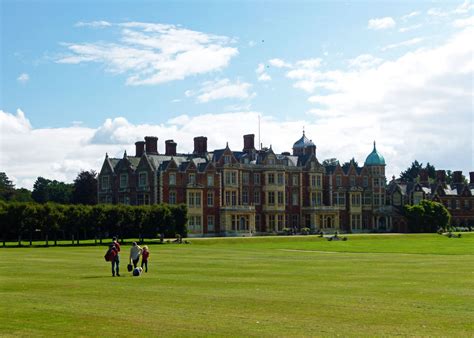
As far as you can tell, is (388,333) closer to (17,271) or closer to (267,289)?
(267,289)

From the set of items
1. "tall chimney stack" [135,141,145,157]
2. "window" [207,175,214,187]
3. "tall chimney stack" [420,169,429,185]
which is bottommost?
"window" [207,175,214,187]

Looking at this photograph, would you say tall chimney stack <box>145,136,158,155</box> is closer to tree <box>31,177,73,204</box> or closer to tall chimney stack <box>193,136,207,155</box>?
tall chimney stack <box>193,136,207,155</box>

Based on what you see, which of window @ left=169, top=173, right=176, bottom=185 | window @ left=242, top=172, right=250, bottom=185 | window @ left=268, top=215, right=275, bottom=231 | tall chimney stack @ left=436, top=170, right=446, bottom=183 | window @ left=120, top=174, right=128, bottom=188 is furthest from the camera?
tall chimney stack @ left=436, top=170, right=446, bottom=183

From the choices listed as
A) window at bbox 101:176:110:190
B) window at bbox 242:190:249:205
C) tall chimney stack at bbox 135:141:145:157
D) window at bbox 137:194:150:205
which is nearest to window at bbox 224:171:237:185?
window at bbox 242:190:249:205

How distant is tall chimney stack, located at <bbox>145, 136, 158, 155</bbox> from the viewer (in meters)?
90.8

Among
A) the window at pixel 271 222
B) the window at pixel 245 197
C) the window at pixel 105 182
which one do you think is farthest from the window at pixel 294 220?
the window at pixel 105 182

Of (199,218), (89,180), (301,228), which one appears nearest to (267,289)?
(199,218)

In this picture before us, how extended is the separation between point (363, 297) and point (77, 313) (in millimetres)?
7672

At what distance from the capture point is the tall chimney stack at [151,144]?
3573 inches

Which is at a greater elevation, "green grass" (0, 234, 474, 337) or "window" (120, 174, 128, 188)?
"window" (120, 174, 128, 188)

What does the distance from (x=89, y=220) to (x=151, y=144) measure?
79.3ft

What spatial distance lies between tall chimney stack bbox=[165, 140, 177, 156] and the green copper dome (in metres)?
30.7

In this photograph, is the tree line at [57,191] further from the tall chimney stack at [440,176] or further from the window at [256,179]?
the tall chimney stack at [440,176]

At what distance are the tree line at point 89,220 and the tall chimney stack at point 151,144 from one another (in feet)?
48.8
